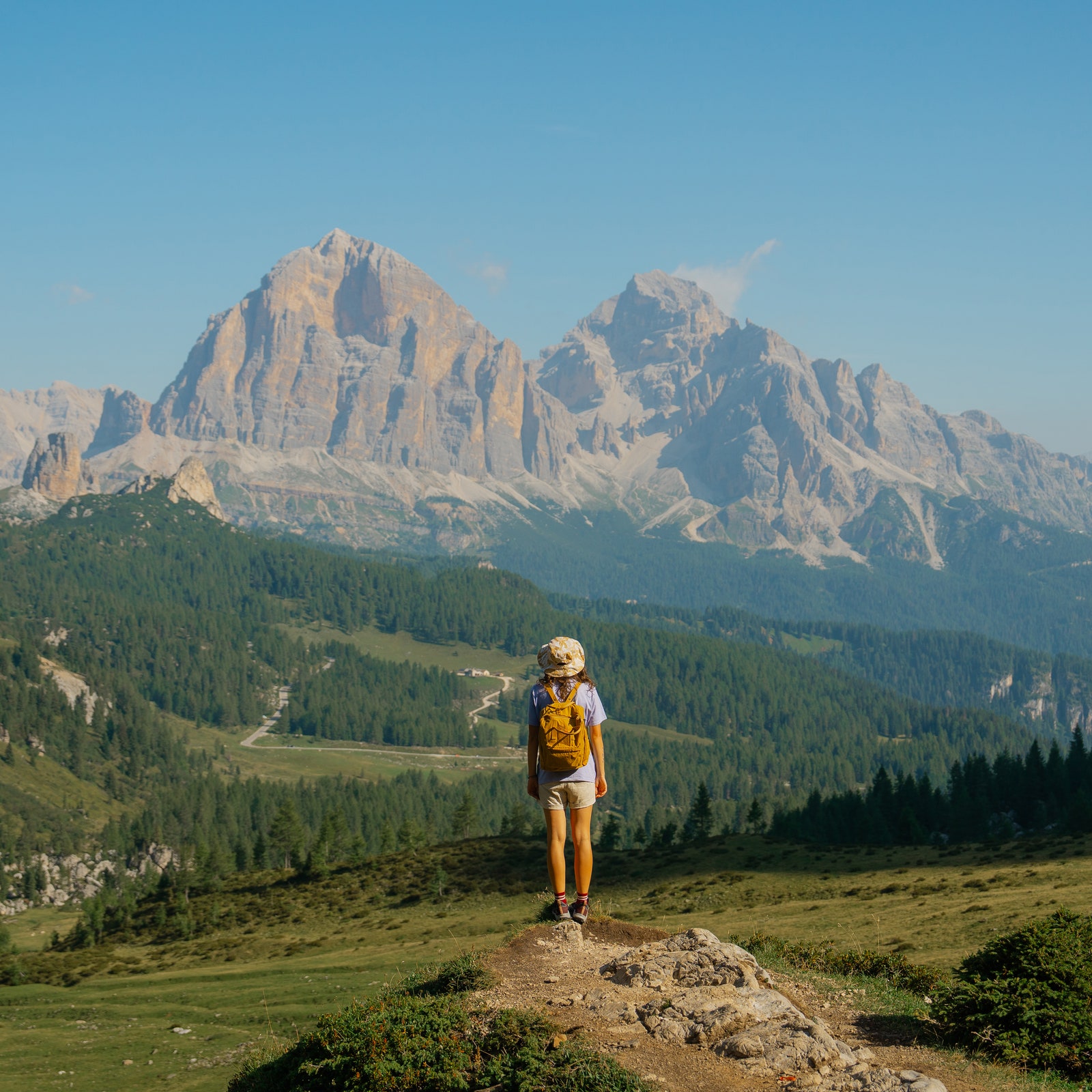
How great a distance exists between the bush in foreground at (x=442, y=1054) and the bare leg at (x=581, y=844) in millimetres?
3459

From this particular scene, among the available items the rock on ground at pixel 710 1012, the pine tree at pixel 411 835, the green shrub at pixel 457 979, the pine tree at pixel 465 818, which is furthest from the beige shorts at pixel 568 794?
the pine tree at pixel 465 818

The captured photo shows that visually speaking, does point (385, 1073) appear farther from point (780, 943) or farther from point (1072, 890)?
point (1072, 890)

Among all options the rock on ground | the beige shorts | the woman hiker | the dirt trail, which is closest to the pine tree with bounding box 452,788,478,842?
Answer: the dirt trail

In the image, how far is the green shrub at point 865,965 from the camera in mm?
27378

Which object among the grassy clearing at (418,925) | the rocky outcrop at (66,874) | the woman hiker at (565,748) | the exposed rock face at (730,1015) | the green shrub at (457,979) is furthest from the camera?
the rocky outcrop at (66,874)

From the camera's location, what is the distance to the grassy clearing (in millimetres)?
48688

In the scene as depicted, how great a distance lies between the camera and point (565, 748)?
23719 millimetres

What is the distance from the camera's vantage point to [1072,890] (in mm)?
61156

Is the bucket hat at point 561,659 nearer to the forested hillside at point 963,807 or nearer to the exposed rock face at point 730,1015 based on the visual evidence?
the exposed rock face at point 730,1015

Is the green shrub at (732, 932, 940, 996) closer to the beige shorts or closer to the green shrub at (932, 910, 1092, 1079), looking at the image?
the green shrub at (932, 910, 1092, 1079)

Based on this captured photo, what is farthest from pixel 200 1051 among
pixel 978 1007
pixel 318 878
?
pixel 318 878

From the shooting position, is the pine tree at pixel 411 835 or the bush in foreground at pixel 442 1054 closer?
the bush in foreground at pixel 442 1054

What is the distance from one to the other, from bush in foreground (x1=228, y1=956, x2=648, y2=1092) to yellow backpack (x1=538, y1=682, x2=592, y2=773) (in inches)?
195

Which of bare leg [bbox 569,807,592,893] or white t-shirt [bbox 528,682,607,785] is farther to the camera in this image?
white t-shirt [bbox 528,682,607,785]
